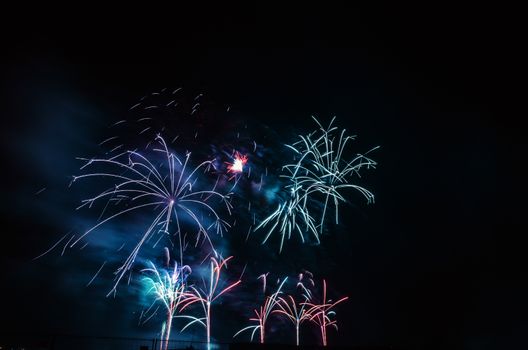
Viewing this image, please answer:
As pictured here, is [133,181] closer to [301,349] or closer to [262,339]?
[301,349]

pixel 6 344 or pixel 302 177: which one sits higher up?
pixel 302 177

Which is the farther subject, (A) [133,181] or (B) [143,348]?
(A) [133,181]

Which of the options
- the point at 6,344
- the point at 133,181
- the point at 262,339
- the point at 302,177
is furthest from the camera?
the point at 262,339

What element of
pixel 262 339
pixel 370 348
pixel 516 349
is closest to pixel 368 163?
pixel 370 348

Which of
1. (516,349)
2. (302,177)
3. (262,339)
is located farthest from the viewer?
(516,349)

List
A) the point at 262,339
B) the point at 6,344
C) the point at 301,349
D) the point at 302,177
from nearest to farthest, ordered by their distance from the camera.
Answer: the point at 6,344
the point at 301,349
the point at 302,177
the point at 262,339

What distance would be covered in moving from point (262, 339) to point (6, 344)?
17.0m

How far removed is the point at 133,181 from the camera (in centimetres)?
2269

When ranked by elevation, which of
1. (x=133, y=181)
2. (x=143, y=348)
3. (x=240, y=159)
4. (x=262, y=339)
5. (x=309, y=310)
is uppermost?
(x=240, y=159)

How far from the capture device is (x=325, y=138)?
2492 cm

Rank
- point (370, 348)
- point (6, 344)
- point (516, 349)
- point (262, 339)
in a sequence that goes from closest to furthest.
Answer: point (6, 344) → point (370, 348) → point (262, 339) → point (516, 349)

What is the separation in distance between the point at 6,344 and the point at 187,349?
7.55m

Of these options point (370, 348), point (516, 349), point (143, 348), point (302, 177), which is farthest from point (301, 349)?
point (516, 349)

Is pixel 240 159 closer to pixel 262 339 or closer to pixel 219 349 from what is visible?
pixel 219 349
